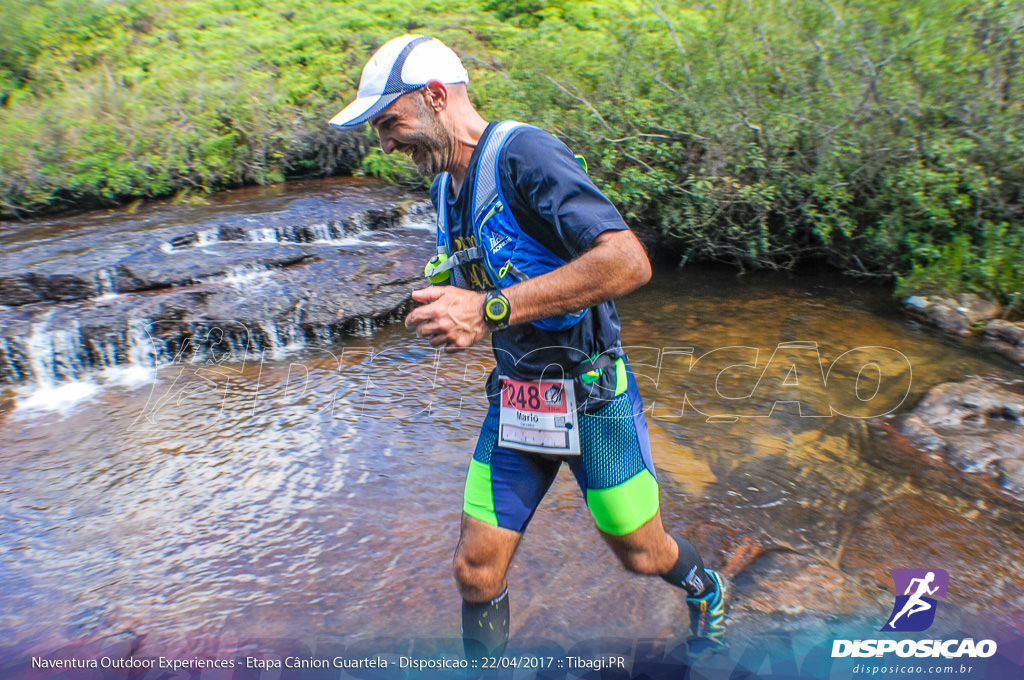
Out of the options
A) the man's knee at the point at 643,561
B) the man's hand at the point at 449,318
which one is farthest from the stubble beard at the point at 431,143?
the man's knee at the point at 643,561

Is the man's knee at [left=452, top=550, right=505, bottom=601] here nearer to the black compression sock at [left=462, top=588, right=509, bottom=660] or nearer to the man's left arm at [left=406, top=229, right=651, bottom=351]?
the black compression sock at [left=462, top=588, right=509, bottom=660]

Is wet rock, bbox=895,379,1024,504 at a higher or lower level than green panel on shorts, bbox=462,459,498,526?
lower

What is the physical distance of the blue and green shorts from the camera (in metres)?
2.38

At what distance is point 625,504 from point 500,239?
98 cm

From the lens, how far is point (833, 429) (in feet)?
16.2

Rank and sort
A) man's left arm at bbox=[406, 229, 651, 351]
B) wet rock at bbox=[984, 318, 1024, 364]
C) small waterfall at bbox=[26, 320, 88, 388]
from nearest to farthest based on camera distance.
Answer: man's left arm at bbox=[406, 229, 651, 351] → wet rock at bbox=[984, 318, 1024, 364] → small waterfall at bbox=[26, 320, 88, 388]

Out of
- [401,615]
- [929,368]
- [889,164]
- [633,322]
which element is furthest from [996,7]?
[401,615]

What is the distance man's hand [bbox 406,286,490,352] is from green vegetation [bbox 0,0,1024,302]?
20.2ft

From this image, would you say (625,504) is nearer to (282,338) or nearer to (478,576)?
(478,576)

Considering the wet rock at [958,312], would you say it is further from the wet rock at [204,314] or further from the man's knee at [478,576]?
the man's knee at [478,576]

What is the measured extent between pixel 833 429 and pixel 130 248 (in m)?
7.77

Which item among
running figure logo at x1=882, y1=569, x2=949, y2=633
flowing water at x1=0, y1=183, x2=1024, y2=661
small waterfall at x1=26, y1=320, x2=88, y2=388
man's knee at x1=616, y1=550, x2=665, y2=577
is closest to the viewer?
man's knee at x1=616, y1=550, x2=665, y2=577

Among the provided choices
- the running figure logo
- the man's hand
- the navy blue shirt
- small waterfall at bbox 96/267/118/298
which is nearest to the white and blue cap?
the navy blue shirt

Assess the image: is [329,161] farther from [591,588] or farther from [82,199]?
[591,588]
